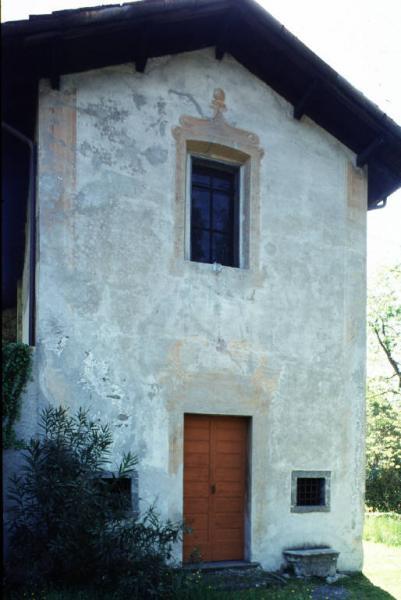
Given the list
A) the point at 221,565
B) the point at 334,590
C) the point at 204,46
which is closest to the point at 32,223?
the point at 204,46

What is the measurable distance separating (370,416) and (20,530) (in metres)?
16.3

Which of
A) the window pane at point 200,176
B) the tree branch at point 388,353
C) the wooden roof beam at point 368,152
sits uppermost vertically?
the wooden roof beam at point 368,152

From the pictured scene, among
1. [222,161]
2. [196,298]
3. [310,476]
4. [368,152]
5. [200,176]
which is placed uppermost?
[368,152]

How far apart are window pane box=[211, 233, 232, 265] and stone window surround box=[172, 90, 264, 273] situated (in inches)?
7.3

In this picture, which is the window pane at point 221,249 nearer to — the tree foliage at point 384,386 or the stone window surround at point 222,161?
the stone window surround at point 222,161

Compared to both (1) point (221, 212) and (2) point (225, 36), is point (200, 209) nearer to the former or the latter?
(1) point (221, 212)

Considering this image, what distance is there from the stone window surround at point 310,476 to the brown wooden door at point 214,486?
709mm

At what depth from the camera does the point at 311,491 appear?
369 inches

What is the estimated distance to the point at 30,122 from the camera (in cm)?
864

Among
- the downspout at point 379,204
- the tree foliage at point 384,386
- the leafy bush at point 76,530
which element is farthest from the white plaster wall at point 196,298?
the tree foliage at point 384,386

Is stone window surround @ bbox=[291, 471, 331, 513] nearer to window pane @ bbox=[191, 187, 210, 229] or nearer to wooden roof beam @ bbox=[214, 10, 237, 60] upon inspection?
window pane @ bbox=[191, 187, 210, 229]

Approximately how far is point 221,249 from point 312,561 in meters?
4.33

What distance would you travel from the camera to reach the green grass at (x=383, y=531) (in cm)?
1242

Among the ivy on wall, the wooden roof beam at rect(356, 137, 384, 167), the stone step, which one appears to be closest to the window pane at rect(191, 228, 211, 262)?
the ivy on wall
